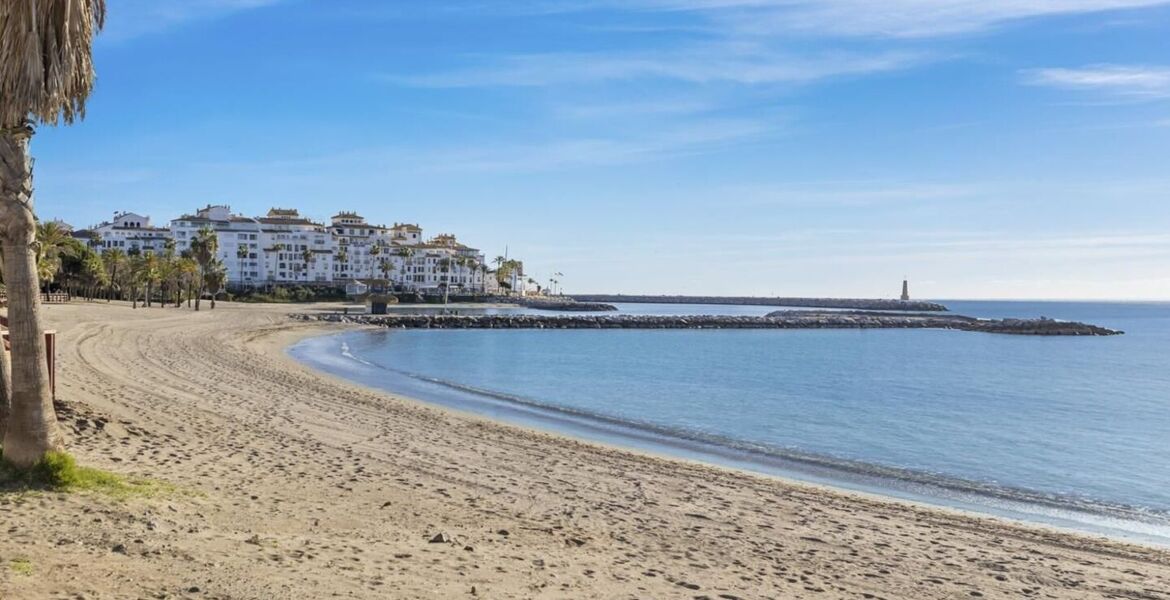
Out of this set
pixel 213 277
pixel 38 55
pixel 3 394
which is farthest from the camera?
pixel 213 277

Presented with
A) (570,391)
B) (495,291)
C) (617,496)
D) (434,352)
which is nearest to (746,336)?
(434,352)

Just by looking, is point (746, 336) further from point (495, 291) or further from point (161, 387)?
point (495, 291)

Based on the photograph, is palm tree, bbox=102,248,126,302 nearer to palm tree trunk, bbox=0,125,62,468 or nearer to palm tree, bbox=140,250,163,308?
palm tree, bbox=140,250,163,308

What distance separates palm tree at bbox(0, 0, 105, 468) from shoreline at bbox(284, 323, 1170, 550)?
12.9 metres

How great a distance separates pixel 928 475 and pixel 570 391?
58.9 feet

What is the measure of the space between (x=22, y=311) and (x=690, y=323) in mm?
105450

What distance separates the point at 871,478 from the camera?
18.4m

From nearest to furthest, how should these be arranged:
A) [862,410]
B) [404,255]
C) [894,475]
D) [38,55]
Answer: [38,55], [894,475], [862,410], [404,255]

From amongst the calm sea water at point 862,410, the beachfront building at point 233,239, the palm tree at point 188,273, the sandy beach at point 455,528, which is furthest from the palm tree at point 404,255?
the sandy beach at point 455,528

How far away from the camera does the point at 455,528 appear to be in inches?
381

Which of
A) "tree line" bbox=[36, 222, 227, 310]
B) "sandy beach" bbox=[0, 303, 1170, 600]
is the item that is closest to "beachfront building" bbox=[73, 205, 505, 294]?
"tree line" bbox=[36, 222, 227, 310]

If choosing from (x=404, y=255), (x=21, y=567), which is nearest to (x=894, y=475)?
(x=21, y=567)

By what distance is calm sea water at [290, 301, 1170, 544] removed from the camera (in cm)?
1830

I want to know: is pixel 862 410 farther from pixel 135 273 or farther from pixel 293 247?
pixel 293 247
